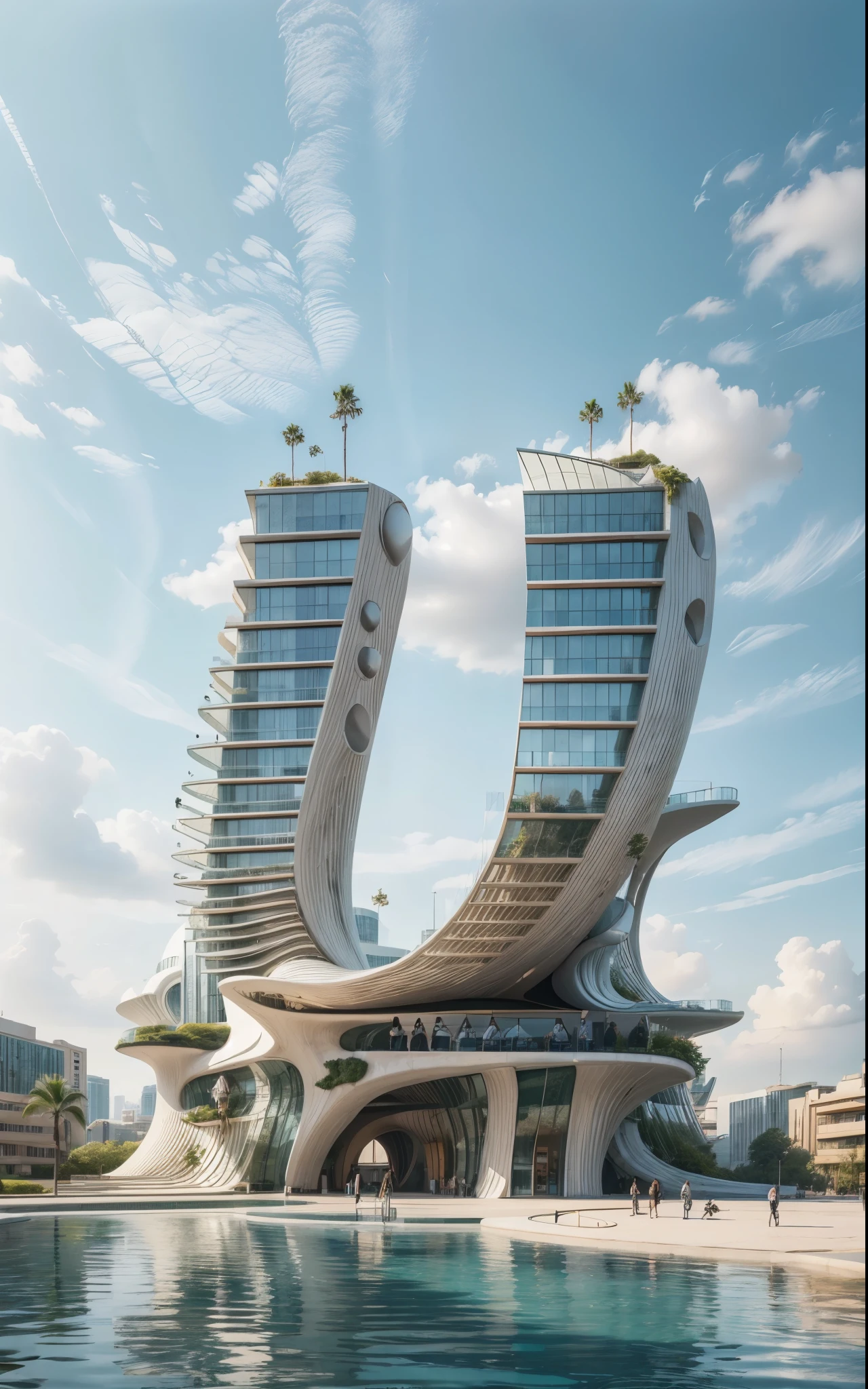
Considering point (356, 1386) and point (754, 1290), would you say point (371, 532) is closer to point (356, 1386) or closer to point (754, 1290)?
point (754, 1290)

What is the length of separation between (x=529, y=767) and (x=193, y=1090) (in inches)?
1344

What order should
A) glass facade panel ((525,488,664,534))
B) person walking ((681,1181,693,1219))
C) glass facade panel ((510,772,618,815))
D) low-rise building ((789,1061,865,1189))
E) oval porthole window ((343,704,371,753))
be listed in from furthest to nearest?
low-rise building ((789,1061,865,1189)) < oval porthole window ((343,704,371,753)) < glass facade panel ((525,488,664,534)) < glass facade panel ((510,772,618,815)) < person walking ((681,1181,693,1219))

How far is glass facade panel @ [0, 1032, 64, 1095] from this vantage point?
11875cm

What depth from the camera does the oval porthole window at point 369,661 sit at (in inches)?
2844

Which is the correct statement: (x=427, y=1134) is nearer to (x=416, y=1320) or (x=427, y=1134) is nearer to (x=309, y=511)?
(x=309, y=511)

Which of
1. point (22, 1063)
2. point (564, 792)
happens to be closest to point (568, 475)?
point (564, 792)

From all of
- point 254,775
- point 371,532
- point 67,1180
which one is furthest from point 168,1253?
point 67,1180

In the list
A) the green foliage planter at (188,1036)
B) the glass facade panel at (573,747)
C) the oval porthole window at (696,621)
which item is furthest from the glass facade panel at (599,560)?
the green foliage planter at (188,1036)

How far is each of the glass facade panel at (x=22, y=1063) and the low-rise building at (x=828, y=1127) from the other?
64.7 m

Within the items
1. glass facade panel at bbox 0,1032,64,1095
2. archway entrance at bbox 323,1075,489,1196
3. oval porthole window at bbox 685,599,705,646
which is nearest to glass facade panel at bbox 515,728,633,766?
oval porthole window at bbox 685,599,705,646

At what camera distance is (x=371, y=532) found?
7131 cm

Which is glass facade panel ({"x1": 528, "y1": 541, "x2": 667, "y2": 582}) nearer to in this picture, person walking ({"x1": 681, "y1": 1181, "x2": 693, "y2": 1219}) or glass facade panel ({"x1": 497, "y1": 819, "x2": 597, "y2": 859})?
glass facade panel ({"x1": 497, "y1": 819, "x2": 597, "y2": 859})

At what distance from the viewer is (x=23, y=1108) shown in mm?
109688

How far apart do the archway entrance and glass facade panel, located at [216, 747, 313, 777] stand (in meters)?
17.7
